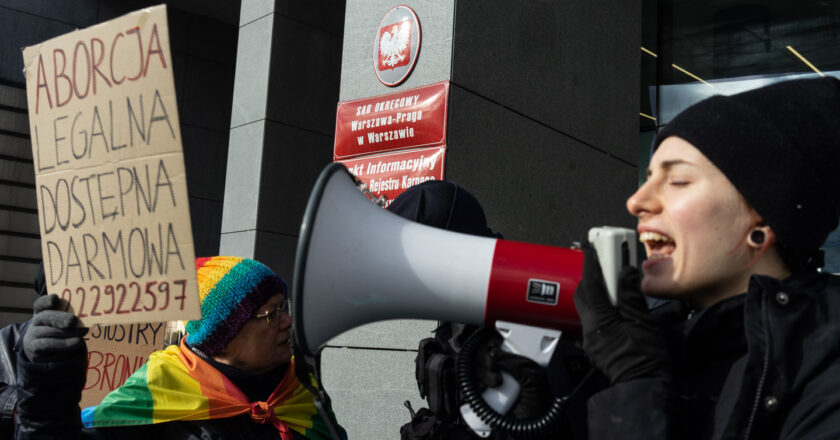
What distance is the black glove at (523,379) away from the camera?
1515mm

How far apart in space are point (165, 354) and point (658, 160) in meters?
1.93

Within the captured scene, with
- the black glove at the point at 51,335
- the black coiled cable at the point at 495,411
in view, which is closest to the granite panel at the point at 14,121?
the black glove at the point at 51,335

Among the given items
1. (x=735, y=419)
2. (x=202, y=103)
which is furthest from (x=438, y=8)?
(x=202, y=103)

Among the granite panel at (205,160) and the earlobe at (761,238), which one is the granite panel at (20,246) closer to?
the granite panel at (205,160)

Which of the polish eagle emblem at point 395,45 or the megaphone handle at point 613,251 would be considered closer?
the megaphone handle at point 613,251

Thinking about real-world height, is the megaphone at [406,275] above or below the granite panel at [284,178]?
below

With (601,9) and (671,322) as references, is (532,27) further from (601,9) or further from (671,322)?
(671,322)

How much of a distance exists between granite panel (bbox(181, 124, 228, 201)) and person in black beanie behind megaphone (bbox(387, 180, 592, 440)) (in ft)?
22.7

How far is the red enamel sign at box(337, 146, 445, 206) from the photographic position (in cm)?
395

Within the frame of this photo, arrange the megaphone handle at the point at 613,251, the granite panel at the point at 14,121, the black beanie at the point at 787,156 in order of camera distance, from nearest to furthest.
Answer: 1. the black beanie at the point at 787,156
2. the megaphone handle at the point at 613,251
3. the granite panel at the point at 14,121

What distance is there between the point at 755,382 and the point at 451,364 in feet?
2.83

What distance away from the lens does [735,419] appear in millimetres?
1212

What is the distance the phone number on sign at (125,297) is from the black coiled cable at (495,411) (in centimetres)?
69

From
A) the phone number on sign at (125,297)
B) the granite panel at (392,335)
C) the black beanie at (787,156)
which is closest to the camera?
the black beanie at (787,156)
